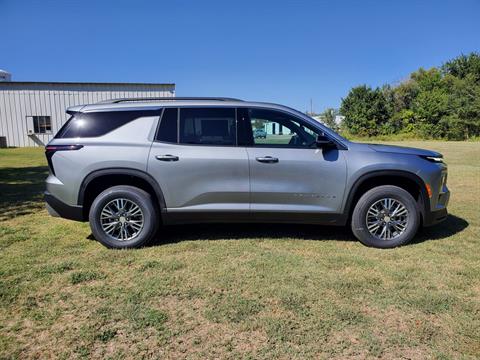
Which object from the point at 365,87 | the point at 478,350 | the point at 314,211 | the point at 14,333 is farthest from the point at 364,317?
the point at 365,87

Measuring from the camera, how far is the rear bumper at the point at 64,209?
4.80 m

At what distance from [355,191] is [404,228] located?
2.61ft

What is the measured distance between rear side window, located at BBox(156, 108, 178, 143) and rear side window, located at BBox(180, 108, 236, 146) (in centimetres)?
9

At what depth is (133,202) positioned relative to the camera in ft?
15.7

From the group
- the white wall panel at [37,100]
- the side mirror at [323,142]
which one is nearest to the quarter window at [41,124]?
the white wall panel at [37,100]

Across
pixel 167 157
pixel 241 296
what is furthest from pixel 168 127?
pixel 241 296

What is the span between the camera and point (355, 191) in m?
4.79

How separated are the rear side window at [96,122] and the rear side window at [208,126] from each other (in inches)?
17.4

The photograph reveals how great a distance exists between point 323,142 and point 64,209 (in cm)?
329

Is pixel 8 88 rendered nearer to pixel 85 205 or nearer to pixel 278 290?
pixel 85 205

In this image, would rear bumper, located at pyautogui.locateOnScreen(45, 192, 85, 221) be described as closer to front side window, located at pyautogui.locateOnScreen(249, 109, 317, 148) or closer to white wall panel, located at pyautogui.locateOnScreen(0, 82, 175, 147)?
front side window, located at pyautogui.locateOnScreen(249, 109, 317, 148)

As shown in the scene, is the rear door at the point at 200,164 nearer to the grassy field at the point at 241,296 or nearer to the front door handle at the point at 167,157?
the front door handle at the point at 167,157

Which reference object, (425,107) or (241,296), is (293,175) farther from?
(425,107)

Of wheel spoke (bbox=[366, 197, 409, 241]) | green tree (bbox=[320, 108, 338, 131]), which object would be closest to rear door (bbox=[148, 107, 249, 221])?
wheel spoke (bbox=[366, 197, 409, 241])
